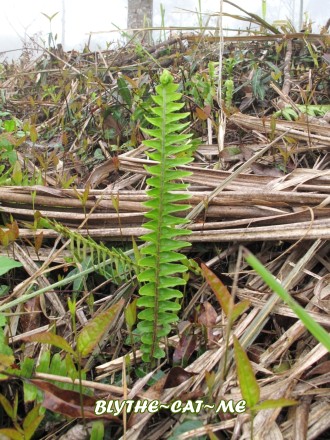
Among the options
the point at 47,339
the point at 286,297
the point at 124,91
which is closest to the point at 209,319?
the point at 47,339

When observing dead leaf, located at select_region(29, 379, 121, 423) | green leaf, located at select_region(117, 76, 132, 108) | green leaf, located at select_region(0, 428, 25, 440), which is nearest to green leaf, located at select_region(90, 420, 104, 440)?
dead leaf, located at select_region(29, 379, 121, 423)

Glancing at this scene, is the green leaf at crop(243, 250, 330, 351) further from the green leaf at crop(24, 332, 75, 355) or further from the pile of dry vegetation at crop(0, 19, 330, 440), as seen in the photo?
the green leaf at crop(24, 332, 75, 355)

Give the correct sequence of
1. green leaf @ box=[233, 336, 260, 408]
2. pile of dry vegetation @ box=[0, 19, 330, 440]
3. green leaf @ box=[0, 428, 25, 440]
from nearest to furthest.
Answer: green leaf @ box=[233, 336, 260, 408] → green leaf @ box=[0, 428, 25, 440] → pile of dry vegetation @ box=[0, 19, 330, 440]

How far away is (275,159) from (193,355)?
950mm

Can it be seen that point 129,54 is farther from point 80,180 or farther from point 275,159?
point 275,159

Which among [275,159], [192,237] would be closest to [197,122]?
[275,159]

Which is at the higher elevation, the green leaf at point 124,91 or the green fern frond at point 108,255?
the green leaf at point 124,91

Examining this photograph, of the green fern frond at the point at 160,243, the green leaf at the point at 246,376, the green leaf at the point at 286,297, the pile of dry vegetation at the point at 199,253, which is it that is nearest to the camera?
the green leaf at the point at 286,297

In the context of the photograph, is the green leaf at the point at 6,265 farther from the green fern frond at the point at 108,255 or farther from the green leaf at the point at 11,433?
the green leaf at the point at 11,433

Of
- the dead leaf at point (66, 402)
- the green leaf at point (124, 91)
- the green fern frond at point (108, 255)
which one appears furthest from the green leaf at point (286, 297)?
the green leaf at point (124, 91)

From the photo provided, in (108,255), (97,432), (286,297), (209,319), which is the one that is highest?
(286,297)

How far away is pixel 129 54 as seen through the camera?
3.57 meters

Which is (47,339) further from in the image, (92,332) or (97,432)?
(97,432)

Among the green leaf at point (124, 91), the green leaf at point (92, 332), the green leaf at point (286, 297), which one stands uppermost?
the green leaf at point (124, 91)
